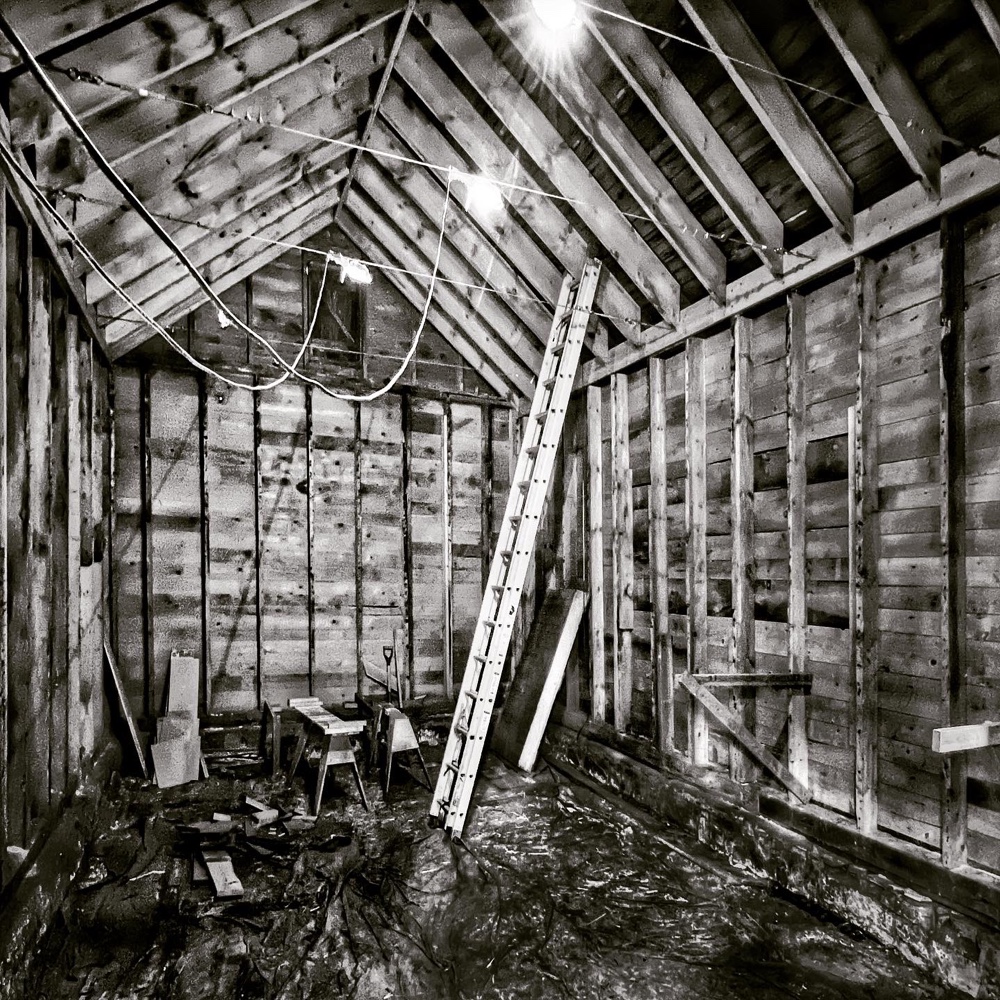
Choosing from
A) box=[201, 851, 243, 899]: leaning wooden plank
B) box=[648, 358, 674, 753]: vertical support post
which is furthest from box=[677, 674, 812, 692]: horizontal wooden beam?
box=[201, 851, 243, 899]: leaning wooden plank

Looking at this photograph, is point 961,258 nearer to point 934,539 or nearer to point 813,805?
point 934,539

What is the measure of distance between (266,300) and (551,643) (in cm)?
402

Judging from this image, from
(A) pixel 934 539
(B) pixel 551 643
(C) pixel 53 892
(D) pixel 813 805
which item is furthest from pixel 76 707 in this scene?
(A) pixel 934 539

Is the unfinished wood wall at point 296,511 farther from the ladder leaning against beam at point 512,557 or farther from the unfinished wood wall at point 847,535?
the unfinished wood wall at point 847,535

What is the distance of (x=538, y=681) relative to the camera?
557cm

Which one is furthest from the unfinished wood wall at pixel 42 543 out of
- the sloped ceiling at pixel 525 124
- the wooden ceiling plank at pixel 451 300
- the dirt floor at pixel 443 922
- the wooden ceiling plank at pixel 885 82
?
the wooden ceiling plank at pixel 885 82

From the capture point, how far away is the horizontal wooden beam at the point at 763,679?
3.61m

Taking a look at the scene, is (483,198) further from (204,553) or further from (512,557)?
(204,553)

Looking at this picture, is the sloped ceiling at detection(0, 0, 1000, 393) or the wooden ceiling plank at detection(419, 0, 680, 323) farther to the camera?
the wooden ceiling plank at detection(419, 0, 680, 323)

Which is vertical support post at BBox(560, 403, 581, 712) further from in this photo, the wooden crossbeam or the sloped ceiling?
the wooden crossbeam

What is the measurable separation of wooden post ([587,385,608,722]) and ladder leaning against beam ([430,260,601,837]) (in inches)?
22.5

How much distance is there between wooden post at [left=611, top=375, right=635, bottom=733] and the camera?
5152 mm

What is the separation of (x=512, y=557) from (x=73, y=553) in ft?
9.16

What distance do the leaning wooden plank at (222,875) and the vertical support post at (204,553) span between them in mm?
2173
